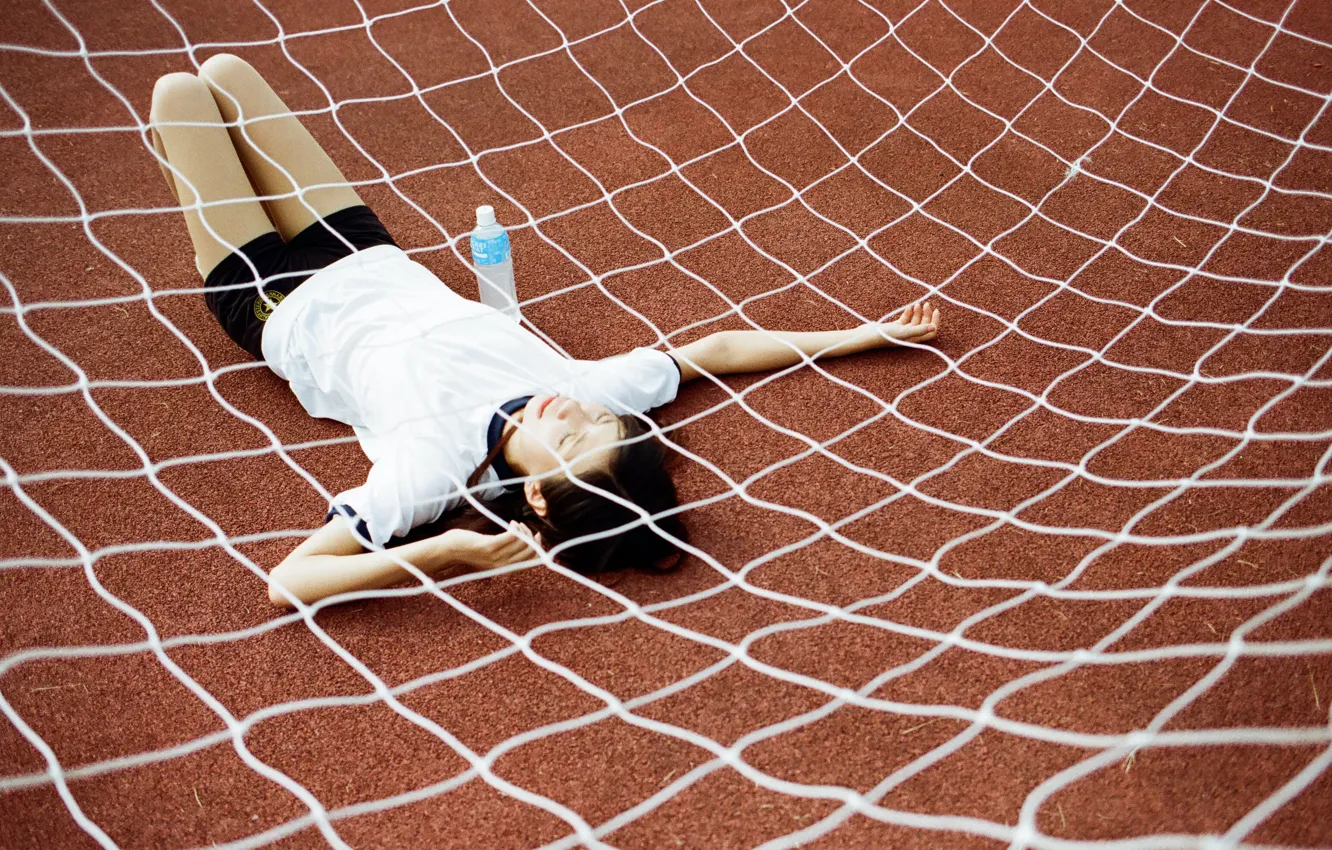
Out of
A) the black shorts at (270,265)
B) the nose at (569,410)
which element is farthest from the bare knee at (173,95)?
the nose at (569,410)

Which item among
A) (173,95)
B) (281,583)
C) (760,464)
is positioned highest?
(173,95)

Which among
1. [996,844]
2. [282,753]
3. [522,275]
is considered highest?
[522,275]

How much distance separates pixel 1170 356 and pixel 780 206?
2.17 feet

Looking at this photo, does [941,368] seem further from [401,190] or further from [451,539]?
[401,190]

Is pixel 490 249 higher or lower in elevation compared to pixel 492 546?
higher

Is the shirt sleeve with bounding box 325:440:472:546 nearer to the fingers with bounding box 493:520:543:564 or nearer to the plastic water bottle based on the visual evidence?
the fingers with bounding box 493:520:543:564

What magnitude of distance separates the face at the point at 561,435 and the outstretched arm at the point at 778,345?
0.25 metres

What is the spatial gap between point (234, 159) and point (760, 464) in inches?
30.1

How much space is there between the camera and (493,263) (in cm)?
142

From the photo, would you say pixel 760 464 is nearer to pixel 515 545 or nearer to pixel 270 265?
A: pixel 515 545

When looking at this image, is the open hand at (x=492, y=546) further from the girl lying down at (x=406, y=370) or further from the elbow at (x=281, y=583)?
the elbow at (x=281, y=583)

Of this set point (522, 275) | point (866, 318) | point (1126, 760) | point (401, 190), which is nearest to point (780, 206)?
point (866, 318)

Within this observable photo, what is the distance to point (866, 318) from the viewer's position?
1.53 metres

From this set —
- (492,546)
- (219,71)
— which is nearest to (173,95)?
(219,71)
